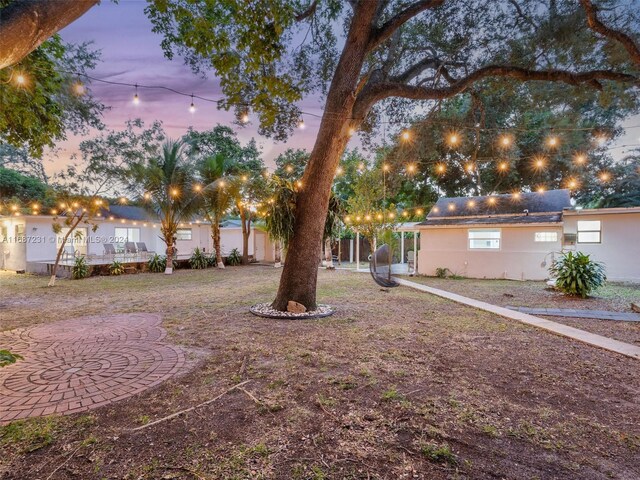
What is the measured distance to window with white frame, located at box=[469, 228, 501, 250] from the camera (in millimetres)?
14008

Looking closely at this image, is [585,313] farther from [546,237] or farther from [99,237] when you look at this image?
[99,237]

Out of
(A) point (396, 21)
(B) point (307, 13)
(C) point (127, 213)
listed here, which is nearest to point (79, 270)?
(C) point (127, 213)

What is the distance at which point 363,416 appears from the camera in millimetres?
Answer: 2832

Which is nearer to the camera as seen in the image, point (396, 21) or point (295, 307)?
point (396, 21)

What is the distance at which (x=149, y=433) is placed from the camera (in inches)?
101

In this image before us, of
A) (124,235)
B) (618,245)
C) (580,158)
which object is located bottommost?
(618,245)

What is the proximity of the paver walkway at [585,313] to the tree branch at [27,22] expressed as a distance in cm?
884

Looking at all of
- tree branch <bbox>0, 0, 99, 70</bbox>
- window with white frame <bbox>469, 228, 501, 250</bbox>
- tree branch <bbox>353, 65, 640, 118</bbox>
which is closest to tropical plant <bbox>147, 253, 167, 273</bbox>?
tree branch <bbox>353, 65, 640, 118</bbox>

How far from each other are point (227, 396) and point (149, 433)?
0.78 m

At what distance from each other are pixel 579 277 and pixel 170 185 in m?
15.9

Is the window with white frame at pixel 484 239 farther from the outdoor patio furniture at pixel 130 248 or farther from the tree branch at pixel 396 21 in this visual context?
the outdoor patio furniture at pixel 130 248

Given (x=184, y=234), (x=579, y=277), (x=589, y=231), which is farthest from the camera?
(x=184, y=234)

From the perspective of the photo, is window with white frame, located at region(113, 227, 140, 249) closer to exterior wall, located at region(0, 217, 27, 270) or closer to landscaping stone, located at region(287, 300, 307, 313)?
exterior wall, located at region(0, 217, 27, 270)

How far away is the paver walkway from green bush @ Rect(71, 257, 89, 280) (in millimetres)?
15684
